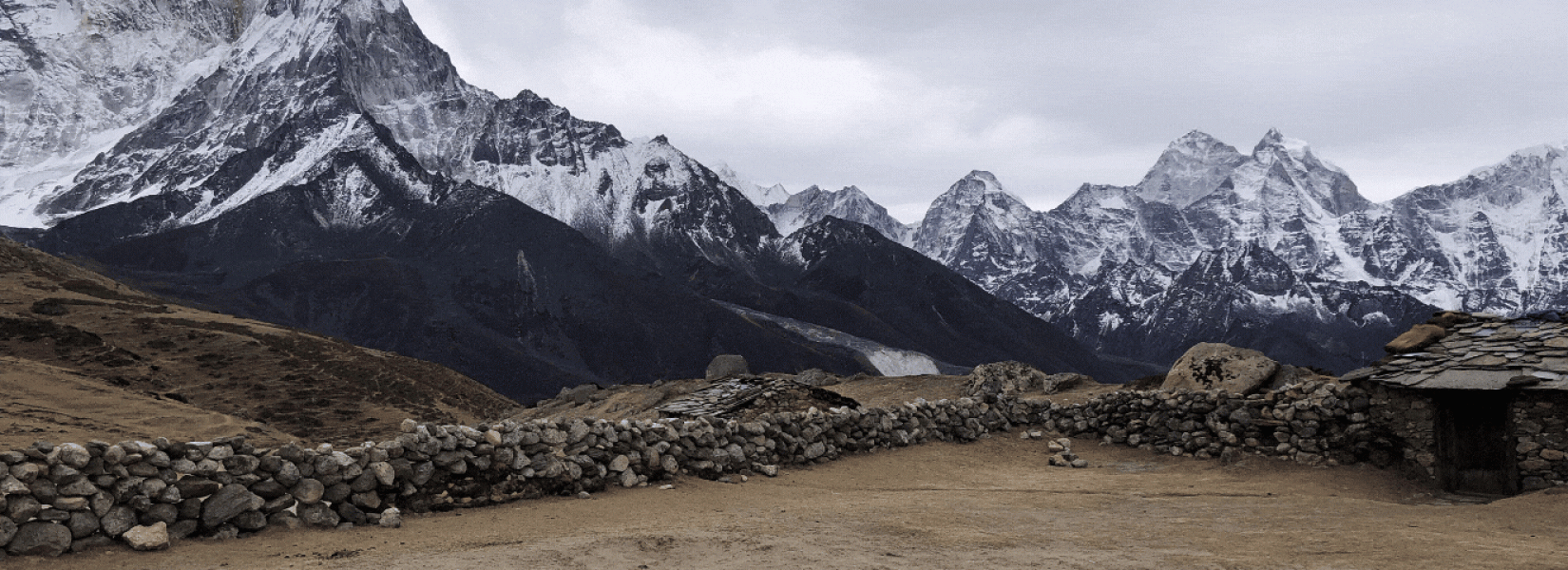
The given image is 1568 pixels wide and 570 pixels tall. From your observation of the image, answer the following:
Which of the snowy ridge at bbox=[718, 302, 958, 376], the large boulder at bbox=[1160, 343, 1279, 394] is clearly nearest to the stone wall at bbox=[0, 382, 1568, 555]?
the large boulder at bbox=[1160, 343, 1279, 394]

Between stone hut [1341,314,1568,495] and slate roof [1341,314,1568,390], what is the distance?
A: 13 millimetres

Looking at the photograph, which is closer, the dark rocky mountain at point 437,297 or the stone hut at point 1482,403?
the stone hut at point 1482,403

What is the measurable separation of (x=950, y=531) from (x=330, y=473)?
6964 millimetres

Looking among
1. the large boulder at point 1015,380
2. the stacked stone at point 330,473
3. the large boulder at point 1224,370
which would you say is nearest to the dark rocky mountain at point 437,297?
the large boulder at point 1015,380

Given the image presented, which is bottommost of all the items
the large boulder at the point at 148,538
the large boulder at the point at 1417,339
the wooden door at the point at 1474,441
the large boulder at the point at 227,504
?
the large boulder at the point at 148,538

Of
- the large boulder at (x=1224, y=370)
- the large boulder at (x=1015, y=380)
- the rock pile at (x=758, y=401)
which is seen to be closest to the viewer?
the large boulder at (x=1224, y=370)

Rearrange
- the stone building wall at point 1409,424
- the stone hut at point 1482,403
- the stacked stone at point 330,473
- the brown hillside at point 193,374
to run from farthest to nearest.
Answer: the brown hillside at point 193,374 < the stone building wall at point 1409,424 < the stone hut at point 1482,403 < the stacked stone at point 330,473

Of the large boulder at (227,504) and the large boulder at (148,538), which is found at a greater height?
the large boulder at (227,504)

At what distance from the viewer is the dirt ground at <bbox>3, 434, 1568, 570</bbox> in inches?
354

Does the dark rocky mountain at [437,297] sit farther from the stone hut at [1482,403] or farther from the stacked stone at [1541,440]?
the stacked stone at [1541,440]

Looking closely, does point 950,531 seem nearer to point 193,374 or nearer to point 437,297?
point 193,374

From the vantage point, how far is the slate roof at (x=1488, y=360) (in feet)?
44.5

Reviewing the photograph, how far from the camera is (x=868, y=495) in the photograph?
1368cm

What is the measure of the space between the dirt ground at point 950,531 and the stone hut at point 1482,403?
0.78 metres
